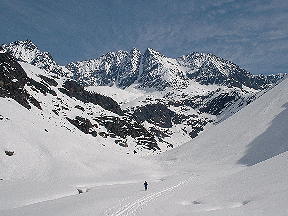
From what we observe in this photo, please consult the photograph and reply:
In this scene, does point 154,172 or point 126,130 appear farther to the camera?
point 126,130

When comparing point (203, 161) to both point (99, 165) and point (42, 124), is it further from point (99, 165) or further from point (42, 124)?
point (42, 124)

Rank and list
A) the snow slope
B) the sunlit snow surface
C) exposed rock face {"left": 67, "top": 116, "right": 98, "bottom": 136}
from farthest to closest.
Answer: exposed rock face {"left": 67, "top": 116, "right": 98, "bottom": 136} → the sunlit snow surface → the snow slope

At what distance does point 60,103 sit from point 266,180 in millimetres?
133835

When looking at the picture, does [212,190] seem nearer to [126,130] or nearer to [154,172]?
[154,172]

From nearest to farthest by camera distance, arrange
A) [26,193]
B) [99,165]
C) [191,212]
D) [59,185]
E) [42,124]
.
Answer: [191,212] → [26,193] → [59,185] → [99,165] → [42,124]

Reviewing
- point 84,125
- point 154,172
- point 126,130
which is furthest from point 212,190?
point 126,130

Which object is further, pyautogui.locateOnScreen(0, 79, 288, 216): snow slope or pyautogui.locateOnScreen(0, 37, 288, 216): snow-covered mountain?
pyautogui.locateOnScreen(0, 37, 288, 216): snow-covered mountain

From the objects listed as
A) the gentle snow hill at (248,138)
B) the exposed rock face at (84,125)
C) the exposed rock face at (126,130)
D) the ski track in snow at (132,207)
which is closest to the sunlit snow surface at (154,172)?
the ski track in snow at (132,207)

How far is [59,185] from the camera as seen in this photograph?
5144 centimetres

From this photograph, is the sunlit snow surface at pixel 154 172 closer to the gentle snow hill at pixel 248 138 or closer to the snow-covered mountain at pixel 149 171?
the snow-covered mountain at pixel 149 171

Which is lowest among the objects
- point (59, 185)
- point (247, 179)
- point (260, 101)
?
point (247, 179)

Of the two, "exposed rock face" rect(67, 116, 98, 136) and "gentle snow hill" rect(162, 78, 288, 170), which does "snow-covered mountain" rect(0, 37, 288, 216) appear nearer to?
"gentle snow hill" rect(162, 78, 288, 170)

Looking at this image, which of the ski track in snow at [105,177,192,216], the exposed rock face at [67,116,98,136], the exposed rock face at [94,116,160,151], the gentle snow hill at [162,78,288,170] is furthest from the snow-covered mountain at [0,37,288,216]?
the exposed rock face at [94,116,160,151]

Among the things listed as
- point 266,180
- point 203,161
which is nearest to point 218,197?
point 266,180
